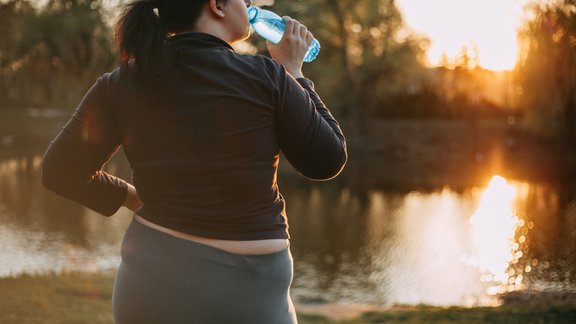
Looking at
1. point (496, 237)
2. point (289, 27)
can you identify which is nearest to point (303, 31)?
point (289, 27)

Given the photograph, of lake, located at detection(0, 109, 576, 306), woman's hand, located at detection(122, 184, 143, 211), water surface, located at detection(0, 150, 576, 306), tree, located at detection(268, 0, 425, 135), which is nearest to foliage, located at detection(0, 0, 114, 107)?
tree, located at detection(268, 0, 425, 135)

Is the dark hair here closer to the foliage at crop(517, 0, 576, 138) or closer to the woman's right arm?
the woman's right arm

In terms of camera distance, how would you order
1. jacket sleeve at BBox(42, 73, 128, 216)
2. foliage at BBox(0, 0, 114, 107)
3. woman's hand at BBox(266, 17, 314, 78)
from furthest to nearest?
foliage at BBox(0, 0, 114, 107), woman's hand at BBox(266, 17, 314, 78), jacket sleeve at BBox(42, 73, 128, 216)

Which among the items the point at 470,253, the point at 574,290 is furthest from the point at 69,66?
the point at 574,290

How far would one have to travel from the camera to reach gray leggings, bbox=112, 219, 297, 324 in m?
1.49

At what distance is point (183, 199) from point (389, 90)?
4553 centimetres

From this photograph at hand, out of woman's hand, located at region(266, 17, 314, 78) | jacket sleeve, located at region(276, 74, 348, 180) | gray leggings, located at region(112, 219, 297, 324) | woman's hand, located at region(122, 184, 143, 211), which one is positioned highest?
woman's hand, located at region(266, 17, 314, 78)

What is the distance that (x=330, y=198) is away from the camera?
26.7 meters

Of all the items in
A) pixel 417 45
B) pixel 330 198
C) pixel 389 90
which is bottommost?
pixel 330 198

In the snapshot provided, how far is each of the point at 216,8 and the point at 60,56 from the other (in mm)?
47757

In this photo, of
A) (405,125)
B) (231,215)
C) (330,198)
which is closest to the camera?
(231,215)

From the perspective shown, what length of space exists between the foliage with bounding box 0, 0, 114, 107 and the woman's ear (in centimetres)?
3850

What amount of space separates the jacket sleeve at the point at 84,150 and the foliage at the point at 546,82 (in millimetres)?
22291

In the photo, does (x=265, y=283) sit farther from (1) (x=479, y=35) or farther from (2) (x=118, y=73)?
(1) (x=479, y=35)
